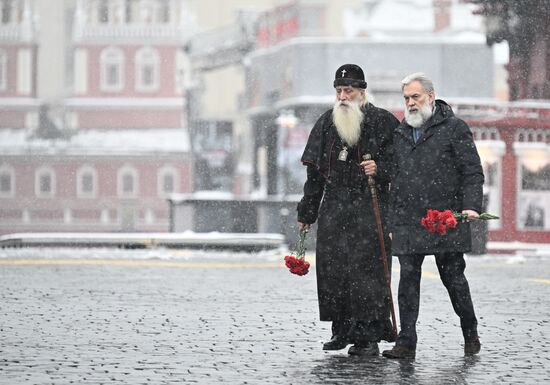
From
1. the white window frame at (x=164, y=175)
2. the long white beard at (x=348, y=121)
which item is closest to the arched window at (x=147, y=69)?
the white window frame at (x=164, y=175)

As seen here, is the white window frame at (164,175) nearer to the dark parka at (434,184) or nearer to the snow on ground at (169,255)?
the snow on ground at (169,255)

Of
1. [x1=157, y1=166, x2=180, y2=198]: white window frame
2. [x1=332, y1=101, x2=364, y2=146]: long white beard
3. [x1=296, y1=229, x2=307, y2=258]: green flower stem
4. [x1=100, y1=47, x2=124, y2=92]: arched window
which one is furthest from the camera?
[x1=100, y1=47, x2=124, y2=92]: arched window

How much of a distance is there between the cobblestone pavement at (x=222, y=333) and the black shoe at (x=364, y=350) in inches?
5.0

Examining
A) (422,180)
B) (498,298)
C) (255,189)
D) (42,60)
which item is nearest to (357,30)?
(255,189)

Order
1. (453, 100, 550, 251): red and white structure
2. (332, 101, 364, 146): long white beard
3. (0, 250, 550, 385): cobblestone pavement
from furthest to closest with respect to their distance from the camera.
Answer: (453, 100, 550, 251): red and white structure → (332, 101, 364, 146): long white beard → (0, 250, 550, 385): cobblestone pavement

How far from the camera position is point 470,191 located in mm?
9328

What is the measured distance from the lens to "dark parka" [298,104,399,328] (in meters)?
9.65

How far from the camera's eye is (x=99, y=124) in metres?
98.2

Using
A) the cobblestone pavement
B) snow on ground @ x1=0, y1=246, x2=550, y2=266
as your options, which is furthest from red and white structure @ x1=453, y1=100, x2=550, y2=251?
the cobblestone pavement

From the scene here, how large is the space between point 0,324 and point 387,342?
113 inches

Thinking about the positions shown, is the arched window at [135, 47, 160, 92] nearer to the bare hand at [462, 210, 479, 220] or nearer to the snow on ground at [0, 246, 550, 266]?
the snow on ground at [0, 246, 550, 266]

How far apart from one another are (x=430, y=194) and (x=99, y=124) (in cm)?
8981

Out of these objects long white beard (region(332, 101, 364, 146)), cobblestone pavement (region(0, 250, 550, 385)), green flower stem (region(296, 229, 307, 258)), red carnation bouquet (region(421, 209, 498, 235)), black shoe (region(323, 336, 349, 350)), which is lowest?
cobblestone pavement (region(0, 250, 550, 385))

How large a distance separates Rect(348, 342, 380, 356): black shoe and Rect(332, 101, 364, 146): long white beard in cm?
131
